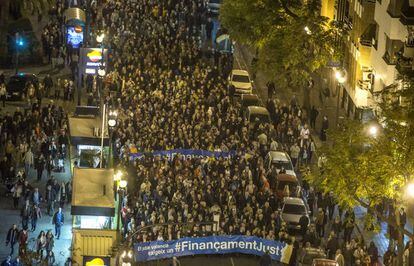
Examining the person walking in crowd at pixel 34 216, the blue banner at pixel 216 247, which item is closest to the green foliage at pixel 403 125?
the blue banner at pixel 216 247

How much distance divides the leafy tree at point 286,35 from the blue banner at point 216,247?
66.7ft

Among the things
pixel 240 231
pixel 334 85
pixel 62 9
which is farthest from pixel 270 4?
pixel 240 231

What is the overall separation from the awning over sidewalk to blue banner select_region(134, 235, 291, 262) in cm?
307

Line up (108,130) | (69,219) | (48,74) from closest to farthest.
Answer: (69,219), (108,130), (48,74)

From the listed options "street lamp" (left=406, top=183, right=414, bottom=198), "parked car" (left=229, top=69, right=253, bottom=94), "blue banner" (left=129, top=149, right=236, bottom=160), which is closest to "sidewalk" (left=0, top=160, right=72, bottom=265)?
"blue banner" (left=129, top=149, right=236, bottom=160)

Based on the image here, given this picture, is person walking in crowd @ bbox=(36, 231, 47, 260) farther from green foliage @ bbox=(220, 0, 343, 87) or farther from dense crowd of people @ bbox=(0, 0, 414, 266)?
green foliage @ bbox=(220, 0, 343, 87)

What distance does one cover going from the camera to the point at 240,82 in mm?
93562

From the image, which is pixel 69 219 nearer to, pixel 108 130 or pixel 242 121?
pixel 108 130

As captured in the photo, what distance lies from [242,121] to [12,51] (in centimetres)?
2299

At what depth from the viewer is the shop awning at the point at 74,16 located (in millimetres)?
95750

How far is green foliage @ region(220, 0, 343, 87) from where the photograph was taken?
8706cm

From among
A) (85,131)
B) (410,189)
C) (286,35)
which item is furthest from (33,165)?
(410,189)

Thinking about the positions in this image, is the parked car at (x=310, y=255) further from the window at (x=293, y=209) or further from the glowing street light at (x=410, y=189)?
the glowing street light at (x=410, y=189)

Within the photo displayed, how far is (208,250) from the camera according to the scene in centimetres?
6888
